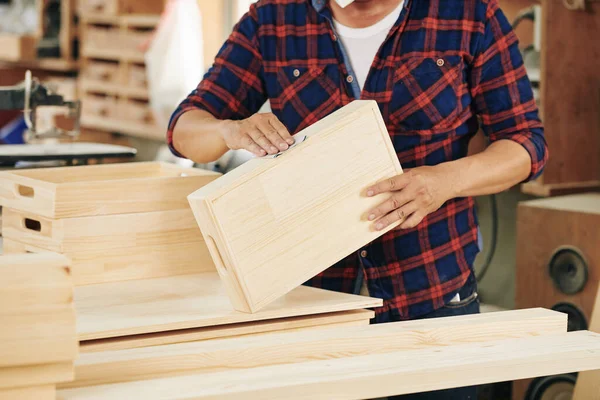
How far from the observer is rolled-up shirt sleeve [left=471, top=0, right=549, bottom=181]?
1872 millimetres

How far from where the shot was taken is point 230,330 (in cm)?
150

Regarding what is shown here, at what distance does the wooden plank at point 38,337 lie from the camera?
1.13 metres

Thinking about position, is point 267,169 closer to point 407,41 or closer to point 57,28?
point 407,41

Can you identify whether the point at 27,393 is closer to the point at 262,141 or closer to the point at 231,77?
the point at 262,141

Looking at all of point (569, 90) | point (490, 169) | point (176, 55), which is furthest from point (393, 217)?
point (176, 55)

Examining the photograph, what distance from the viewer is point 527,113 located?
190cm

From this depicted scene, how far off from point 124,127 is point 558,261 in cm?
287

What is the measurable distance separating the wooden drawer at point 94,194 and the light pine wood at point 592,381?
83 centimetres

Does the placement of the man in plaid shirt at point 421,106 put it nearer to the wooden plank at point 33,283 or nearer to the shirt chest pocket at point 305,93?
the shirt chest pocket at point 305,93

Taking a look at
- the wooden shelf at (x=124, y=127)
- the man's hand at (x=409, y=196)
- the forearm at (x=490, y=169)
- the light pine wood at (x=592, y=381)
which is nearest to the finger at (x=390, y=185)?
the man's hand at (x=409, y=196)

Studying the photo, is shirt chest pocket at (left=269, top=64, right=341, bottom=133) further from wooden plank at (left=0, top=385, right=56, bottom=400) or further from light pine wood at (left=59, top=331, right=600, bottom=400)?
wooden plank at (left=0, top=385, right=56, bottom=400)

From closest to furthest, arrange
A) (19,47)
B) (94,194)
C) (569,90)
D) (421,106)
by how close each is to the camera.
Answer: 1. (94,194)
2. (421,106)
3. (569,90)
4. (19,47)

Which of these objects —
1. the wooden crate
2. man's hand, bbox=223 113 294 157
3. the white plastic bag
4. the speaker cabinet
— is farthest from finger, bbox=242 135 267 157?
the wooden crate

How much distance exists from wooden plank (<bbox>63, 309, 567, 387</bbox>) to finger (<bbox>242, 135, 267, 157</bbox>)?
32 cm
